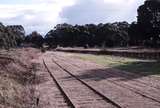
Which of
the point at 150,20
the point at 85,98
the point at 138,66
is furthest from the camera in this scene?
the point at 150,20

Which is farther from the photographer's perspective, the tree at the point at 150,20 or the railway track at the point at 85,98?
the tree at the point at 150,20

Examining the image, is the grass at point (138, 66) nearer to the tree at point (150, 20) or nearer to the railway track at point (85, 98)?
the railway track at point (85, 98)

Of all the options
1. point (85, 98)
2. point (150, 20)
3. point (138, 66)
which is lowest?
point (138, 66)

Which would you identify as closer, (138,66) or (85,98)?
(85,98)

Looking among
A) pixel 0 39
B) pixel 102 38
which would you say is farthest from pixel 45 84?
pixel 102 38

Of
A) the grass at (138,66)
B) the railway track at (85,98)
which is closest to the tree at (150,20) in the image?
the grass at (138,66)

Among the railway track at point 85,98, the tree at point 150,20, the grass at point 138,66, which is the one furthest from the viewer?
the tree at point 150,20

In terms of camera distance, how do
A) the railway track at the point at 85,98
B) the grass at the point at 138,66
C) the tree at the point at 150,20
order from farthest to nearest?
1. the tree at the point at 150,20
2. the grass at the point at 138,66
3. the railway track at the point at 85,98

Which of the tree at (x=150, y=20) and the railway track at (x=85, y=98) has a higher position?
the tree at (x=150, y=20)

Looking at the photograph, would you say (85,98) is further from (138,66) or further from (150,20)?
(150,20)

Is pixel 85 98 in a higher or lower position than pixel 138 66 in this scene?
higher

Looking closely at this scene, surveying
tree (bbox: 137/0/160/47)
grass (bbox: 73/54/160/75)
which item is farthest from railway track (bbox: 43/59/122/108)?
tree (bbox: 137/0/160/47)

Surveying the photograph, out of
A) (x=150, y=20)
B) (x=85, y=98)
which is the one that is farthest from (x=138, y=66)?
(x=150, y=20)

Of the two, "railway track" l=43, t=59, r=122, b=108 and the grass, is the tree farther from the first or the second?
"railway track" l=43, t=59, r=122, b=108
